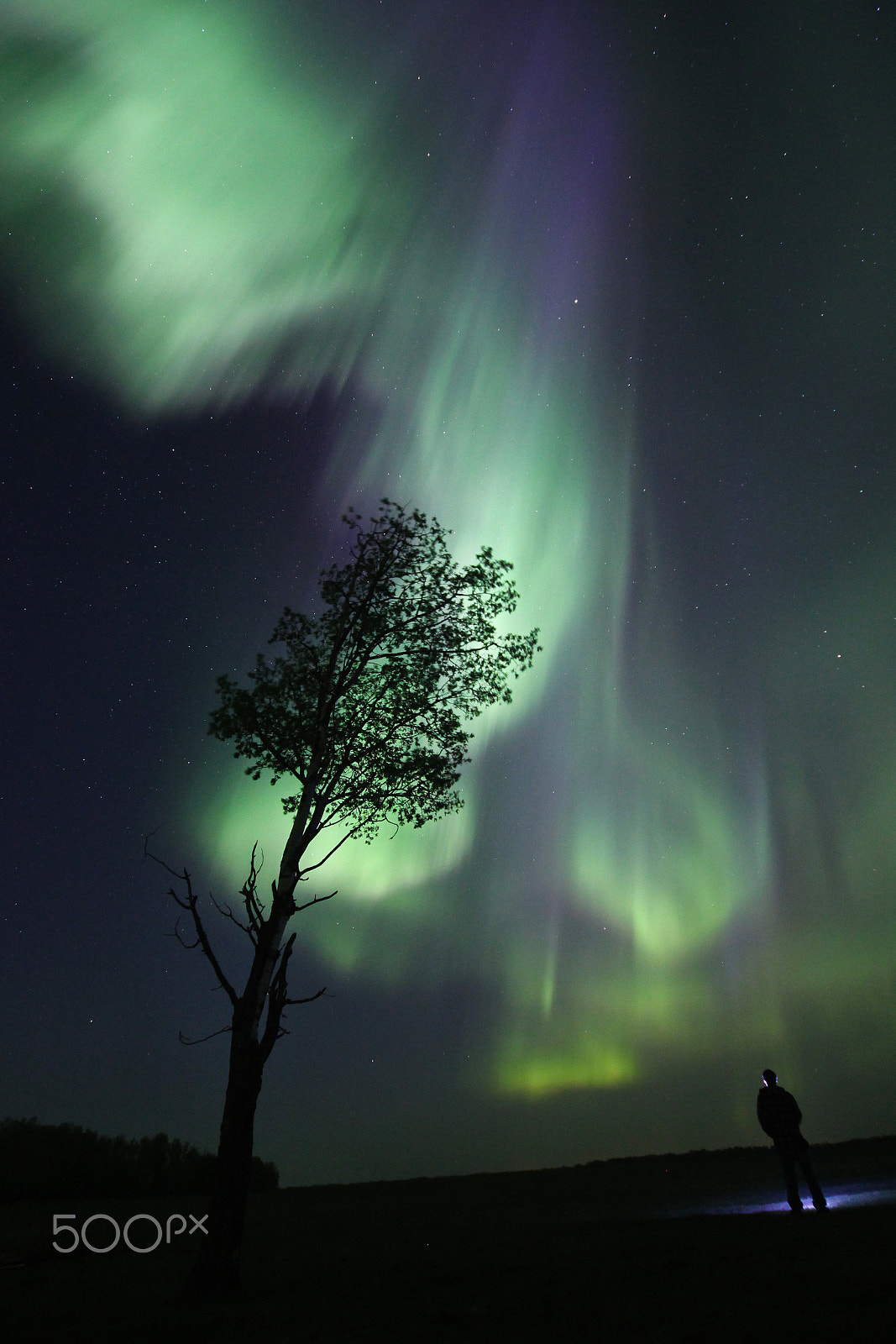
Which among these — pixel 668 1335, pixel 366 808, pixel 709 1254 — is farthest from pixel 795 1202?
pixel 366 808

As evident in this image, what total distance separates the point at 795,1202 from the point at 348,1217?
38.8 ft

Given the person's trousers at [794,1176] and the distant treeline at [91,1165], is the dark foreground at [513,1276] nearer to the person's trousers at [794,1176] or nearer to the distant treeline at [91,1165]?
the person's trousers at [794,1176]

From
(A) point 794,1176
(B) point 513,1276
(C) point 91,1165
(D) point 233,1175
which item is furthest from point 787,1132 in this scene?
(C) point 91,1165

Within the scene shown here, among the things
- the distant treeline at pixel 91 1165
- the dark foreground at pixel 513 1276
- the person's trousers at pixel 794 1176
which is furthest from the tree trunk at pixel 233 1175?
the distant treeline at pixel 91 1165

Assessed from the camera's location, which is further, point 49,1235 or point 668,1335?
point 49,1235

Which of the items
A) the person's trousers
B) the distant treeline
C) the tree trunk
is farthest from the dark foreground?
the distant treeline

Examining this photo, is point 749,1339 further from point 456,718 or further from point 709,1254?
point 456,718

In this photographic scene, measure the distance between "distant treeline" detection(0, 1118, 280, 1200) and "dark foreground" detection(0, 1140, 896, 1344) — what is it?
12528 millimetres

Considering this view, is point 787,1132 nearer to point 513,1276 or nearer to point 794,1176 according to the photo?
point 794,1176

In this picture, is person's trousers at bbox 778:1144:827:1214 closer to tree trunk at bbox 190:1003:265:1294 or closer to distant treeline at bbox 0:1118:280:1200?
tree trunk at bbox 190:1003:265:1294

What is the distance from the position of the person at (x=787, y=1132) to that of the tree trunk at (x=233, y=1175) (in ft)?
31.0

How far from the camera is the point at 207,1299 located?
11.1 meters

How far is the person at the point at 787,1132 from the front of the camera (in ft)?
45.0

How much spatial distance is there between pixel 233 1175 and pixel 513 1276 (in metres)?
4.63
